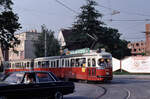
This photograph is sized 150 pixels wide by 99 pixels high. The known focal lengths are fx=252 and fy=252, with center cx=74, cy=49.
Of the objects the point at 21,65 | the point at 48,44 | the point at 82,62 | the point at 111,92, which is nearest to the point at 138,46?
the point at 48,44

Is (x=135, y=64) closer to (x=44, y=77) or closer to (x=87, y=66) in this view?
(x=87, y=66)

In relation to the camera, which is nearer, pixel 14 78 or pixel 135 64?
pixel 14 78

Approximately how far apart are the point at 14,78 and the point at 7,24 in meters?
21.8

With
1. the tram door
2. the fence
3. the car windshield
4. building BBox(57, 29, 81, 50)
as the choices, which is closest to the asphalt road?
the tram door

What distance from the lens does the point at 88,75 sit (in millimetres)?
21969

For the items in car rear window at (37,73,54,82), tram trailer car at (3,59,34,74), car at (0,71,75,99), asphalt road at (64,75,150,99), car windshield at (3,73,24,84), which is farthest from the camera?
tram trailer car at (3,59,34,74)

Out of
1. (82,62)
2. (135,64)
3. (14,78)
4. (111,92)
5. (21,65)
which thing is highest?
(82,62)

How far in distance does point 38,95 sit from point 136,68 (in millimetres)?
36151

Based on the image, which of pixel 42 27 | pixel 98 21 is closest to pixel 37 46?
pixel 42 27

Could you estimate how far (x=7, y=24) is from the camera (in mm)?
A: 30016

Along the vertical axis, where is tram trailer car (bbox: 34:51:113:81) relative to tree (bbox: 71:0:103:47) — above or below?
below

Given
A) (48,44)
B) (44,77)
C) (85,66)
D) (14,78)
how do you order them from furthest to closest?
1. (48,44)
2. (85,66)
3. (44,77)
4. (14,78)

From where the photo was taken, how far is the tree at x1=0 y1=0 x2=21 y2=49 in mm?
29828

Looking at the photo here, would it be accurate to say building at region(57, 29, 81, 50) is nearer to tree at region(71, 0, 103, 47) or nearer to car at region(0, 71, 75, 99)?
tree at region(71, 0, 103, 47)
